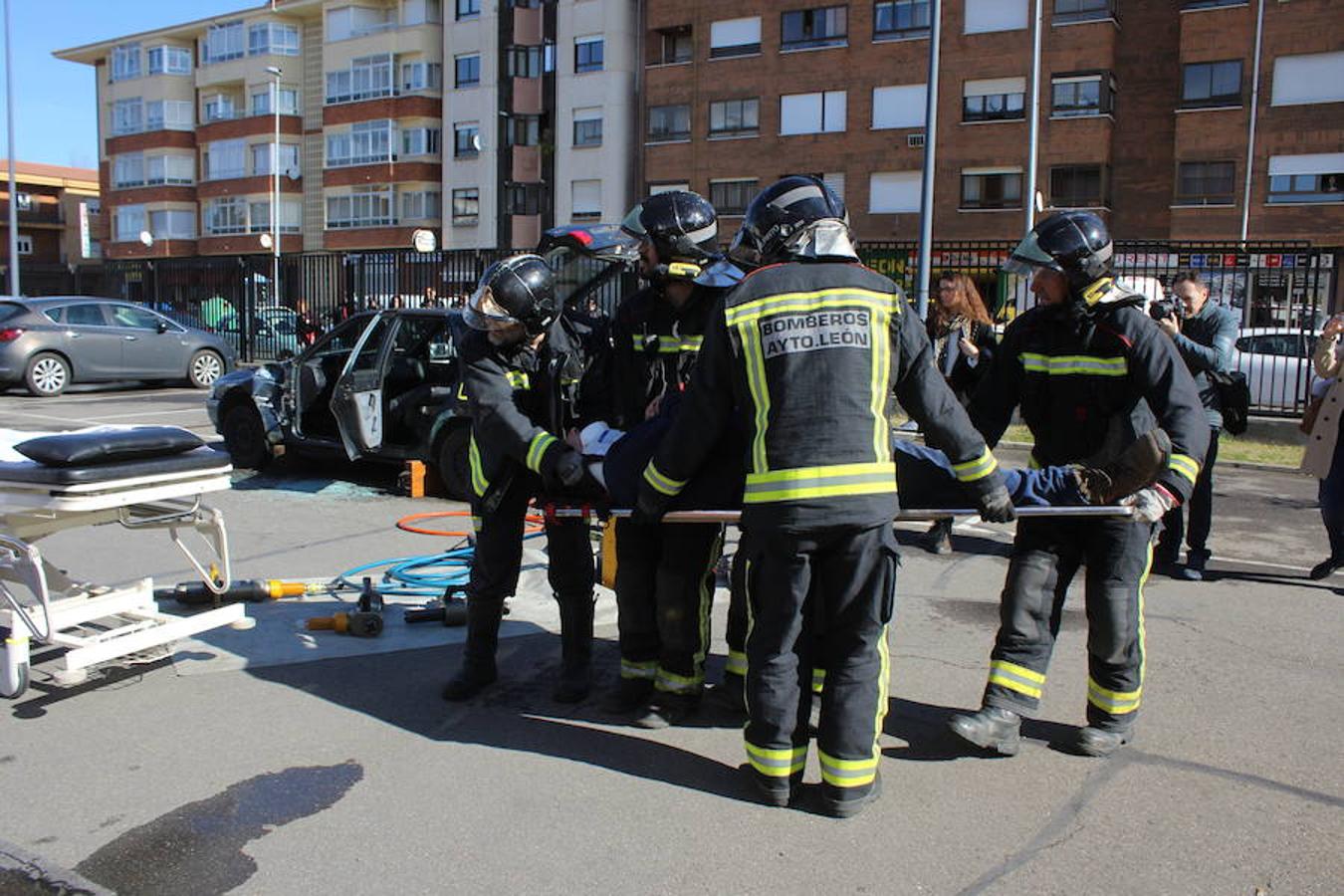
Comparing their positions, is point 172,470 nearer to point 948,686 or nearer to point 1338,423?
point 948,686

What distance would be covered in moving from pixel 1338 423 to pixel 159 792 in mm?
6857

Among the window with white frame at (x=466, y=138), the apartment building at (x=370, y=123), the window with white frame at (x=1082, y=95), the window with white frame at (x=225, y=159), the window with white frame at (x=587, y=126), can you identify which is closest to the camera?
the window with white frame at (x=1082, y=95)

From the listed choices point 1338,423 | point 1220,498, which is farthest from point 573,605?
point 1220,498

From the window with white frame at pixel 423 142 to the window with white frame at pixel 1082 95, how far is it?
88.0 feet

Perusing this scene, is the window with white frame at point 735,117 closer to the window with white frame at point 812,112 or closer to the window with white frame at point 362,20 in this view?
the window with white frame at point 812,112

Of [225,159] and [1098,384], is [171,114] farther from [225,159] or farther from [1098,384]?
[1098,384]

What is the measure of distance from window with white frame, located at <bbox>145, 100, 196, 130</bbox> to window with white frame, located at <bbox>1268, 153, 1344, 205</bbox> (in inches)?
1978

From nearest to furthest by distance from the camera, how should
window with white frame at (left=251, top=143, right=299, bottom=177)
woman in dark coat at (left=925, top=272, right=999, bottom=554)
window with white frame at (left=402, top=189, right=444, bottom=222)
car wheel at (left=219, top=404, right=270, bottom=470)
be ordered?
woman in dark coat at (left=925, top=272, right=999, bottom=554) < car wheel at (left=219, top=404, right=270, bottom=470) < window with white frame at (left=402, top=189, right=444, bottom=222) < window with white frame at (left=251, top=143, right=299, bottom=177)

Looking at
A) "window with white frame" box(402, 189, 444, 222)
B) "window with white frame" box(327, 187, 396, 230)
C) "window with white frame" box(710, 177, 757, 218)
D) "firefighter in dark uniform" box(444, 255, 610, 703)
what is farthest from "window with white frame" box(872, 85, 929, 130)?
"firefighter in dark uniform" box(444, 255, 610, 703)

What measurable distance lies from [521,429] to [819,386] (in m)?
1.32

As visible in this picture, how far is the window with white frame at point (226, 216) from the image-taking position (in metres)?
55.3

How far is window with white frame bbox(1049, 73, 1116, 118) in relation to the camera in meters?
36.1

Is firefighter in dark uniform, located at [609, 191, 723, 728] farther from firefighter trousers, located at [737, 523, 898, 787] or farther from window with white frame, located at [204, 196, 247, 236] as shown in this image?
window with white frame, located at [204, 196, 247, 236]

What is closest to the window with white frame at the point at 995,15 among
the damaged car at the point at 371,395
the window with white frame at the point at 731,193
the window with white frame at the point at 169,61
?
the window with white frame at the point at 731,193
